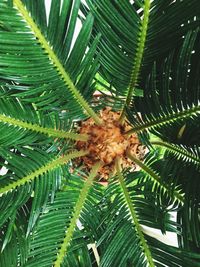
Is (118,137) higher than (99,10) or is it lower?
lower

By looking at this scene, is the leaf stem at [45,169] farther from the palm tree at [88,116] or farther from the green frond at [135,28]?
the green frond at [135,28]

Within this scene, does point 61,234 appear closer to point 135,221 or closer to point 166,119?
point 135,221

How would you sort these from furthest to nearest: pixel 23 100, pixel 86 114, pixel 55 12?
pixel 86 114
pixel 23 100
pixel 55 12

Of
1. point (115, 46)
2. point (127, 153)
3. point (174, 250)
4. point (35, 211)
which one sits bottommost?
point (174, 250)

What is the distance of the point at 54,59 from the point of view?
842 mm

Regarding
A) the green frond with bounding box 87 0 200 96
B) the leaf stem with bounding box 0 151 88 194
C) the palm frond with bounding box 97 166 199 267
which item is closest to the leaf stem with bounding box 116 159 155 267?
the palm frond with bounding box 97 166 199 267

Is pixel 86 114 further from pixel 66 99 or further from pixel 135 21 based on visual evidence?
pixel 135 21

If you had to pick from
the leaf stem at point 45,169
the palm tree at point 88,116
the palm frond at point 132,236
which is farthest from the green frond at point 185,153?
the leaf stem at point 45,169

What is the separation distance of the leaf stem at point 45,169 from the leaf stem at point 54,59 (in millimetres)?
102

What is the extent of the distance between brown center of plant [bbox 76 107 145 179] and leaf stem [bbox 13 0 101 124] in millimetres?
47

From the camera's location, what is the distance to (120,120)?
1.04 metres

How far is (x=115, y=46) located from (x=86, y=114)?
0.64 feet

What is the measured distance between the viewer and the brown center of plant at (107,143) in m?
1.02

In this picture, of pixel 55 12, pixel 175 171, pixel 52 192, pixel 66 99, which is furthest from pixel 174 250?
pixel 55 12
